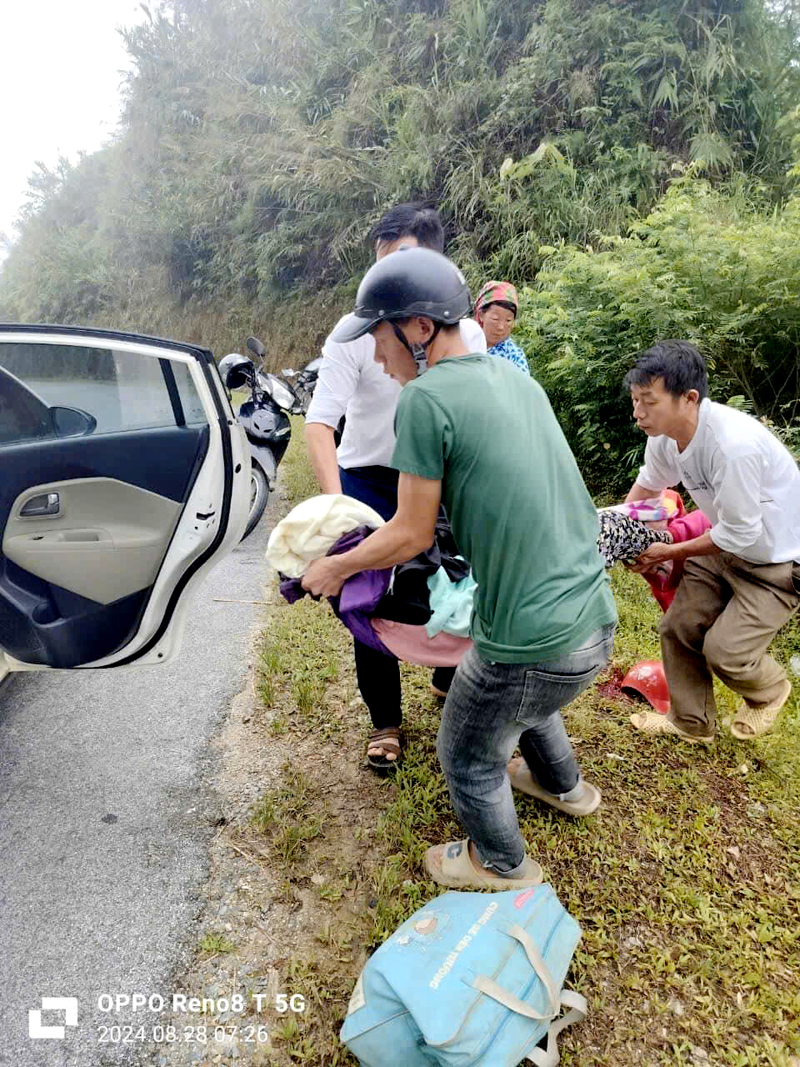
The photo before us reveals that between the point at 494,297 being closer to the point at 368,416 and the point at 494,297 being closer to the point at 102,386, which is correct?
the point at 368,416

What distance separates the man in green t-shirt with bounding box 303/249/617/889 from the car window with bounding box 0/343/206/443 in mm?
992

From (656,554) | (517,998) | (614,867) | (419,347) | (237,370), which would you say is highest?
→ (419,347)

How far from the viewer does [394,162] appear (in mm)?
11219

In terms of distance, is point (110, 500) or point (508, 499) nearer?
point (508, 499)

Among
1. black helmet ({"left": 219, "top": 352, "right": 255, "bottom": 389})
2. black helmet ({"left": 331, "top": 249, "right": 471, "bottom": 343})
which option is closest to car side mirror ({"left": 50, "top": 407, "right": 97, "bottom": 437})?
black helmet ({"left": 331, "top": 249, "right": 471, "bottom": 343})

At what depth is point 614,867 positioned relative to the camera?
2234 mm

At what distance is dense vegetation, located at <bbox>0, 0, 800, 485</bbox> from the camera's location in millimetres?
4809

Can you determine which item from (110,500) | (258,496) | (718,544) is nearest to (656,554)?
(718,544)

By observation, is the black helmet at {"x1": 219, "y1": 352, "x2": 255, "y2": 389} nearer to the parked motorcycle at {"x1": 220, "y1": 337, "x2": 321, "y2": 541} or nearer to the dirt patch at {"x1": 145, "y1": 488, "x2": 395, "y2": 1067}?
the parked motorcycle at {"x1": 220, "y1": 337, "x2": 321, "y2": 541}

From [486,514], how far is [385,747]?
4.54 ft

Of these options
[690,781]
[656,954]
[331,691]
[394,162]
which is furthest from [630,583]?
[394,162]

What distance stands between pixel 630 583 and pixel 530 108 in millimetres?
7964

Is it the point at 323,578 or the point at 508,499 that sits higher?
the point at 508,499

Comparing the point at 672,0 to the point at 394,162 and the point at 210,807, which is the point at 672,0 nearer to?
the point at 394,162
